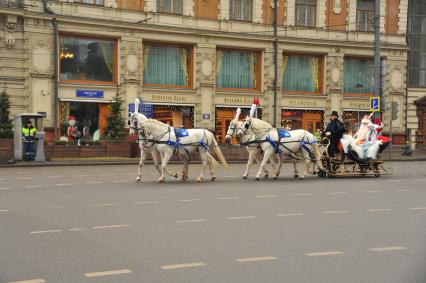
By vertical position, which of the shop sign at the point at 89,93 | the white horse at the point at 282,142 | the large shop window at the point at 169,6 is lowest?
the white horse at the point at 282,142

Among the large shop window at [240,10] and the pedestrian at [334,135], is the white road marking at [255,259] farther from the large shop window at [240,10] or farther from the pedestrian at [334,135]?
the large shop window at [240,10]

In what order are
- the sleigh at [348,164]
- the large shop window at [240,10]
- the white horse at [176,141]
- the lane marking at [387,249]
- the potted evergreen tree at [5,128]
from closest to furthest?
the lane marking at [387,249]
the white horse at [176,141]
the sleigh at [348,164]
the potted evergreen tree at [5,128]
the large shop window at [240,10]

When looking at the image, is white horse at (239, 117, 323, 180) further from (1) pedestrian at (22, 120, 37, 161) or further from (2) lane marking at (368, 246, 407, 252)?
(1) pedestrian at (22, 120, 37, 161)

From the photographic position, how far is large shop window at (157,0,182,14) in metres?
40.3

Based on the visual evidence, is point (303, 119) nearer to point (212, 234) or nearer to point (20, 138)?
point (20, 138)

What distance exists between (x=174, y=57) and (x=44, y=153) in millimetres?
13462

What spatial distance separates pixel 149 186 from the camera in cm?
1795

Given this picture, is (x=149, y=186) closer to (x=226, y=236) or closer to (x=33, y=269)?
(x=226, y=236)

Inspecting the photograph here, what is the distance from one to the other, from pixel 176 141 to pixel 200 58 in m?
22.6

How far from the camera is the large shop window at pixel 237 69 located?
43.3m

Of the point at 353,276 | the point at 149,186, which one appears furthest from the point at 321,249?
the point at 149,186

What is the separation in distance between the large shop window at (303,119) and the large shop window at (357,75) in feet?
11.0

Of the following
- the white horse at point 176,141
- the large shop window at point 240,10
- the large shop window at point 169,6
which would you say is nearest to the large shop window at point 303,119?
the large shop window at point 240,10

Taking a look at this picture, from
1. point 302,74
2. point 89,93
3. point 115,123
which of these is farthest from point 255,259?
point 302,74
